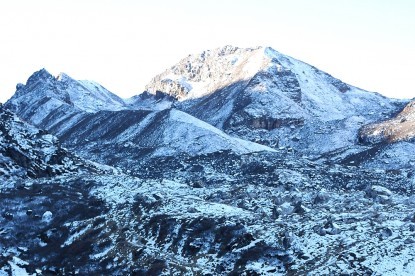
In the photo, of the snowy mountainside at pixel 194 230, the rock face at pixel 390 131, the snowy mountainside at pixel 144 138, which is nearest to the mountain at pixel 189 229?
the snowy mountainside at pixel 194 230

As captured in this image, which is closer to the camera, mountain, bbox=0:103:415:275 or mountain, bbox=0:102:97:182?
mountain, bbox=0:103:415:275

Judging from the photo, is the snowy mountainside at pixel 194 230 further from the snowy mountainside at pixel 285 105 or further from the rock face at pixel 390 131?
the snowy mountainside at pixel 285 105

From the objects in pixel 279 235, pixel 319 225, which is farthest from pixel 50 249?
pixel 319 225

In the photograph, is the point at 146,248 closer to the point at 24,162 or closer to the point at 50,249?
the point at 50,249

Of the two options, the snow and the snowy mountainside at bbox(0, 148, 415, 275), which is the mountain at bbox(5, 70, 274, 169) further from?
the snow

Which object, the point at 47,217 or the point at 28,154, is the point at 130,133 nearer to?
the point at 28,154

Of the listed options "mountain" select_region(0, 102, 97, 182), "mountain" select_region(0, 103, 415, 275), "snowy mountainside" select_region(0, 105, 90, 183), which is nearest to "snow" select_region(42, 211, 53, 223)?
"mountain" select_region(0, 103, 415, 275)

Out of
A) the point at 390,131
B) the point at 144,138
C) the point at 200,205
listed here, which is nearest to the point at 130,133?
the point at 144,138

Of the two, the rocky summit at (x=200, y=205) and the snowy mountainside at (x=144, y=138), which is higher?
the snowy mountainside at (x=144, y=138)
